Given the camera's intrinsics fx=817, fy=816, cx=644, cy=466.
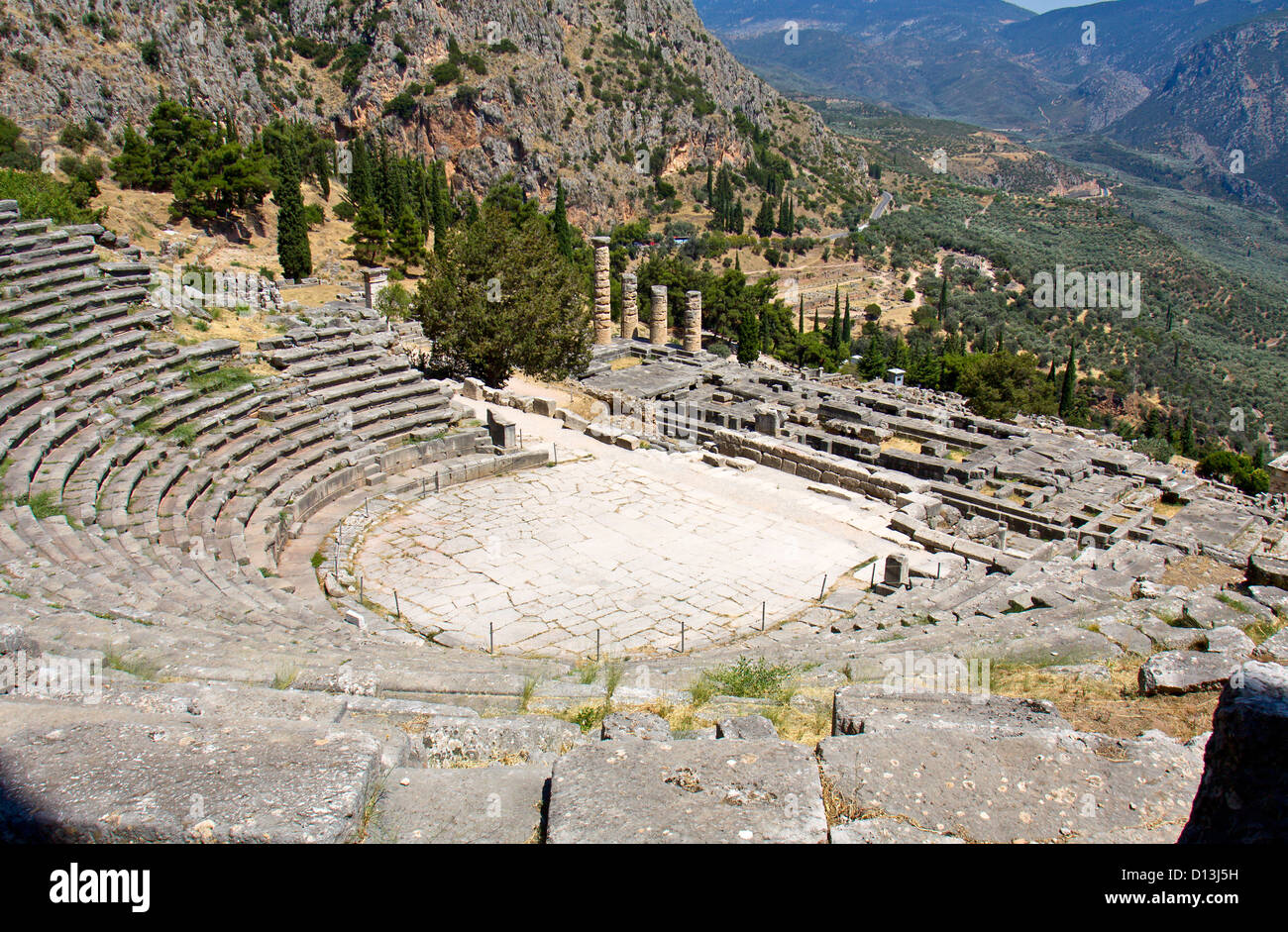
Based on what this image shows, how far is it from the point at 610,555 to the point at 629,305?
2513 cm

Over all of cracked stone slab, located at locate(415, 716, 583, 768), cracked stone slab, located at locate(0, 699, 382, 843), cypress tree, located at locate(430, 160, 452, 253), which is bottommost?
cracked stone slab, located at locate(415, 716, 583, 768)

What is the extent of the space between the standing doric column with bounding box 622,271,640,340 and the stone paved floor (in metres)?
20.1

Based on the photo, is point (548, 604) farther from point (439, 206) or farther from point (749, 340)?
point (439, 206)

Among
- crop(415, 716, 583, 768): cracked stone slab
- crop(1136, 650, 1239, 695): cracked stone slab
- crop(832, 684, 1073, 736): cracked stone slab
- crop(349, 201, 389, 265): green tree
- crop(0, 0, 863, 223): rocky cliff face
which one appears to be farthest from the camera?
crop(0, 0, 863, 223): rocky cliff face

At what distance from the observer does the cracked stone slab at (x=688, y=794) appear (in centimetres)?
339

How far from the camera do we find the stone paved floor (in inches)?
433

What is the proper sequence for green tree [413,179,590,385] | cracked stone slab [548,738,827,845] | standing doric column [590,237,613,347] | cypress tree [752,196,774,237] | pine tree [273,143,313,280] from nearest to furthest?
cracked stone slab [548,738,827,845] → green tree [413,179,590,385] → standing doric column [590,237,613,347] → pine tree [273,143,313,280] → cypress tree [752,196,774,237]

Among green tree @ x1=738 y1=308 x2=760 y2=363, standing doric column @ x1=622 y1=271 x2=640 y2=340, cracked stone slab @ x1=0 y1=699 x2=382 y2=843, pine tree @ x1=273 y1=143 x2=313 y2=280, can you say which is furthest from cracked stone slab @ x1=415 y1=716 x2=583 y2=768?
green tree @ x1=738 y1=308 x2=760 y2=363

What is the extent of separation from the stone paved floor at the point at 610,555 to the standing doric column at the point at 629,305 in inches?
790

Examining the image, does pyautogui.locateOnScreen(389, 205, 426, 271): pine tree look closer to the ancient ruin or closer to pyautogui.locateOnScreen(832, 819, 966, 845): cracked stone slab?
the ancient ruin

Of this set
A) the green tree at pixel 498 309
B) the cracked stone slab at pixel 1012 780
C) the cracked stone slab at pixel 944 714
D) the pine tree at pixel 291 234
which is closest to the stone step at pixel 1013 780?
the cracked stone slab at pixel 1012 780

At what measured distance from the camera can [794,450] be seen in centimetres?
1961
